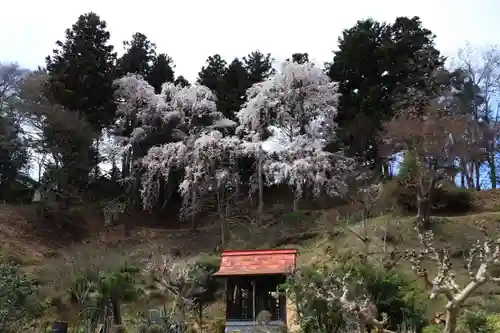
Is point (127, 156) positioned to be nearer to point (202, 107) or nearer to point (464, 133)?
point (202, 107)

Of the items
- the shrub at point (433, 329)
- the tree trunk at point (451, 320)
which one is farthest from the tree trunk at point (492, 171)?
the tree trunk at point (451, 320)

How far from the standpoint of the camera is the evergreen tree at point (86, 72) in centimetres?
2741

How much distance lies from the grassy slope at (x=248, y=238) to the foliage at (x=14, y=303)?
14.2 ft

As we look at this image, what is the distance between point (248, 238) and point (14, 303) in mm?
13731

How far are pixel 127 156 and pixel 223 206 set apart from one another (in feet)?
20.3

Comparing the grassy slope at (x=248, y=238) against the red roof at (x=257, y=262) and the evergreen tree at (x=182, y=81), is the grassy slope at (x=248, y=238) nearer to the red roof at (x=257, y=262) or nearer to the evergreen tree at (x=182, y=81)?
the red roof at (x=257, y=262)

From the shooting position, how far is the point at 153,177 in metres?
26.6

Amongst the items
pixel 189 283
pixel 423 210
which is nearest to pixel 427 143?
pixel 423 210

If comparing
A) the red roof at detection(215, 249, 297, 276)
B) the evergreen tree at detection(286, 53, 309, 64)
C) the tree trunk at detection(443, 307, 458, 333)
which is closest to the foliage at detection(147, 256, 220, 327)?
the red roof at detection(215, 249, 297, 276)

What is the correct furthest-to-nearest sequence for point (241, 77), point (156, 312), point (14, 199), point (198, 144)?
point (241, 77) → point (14, 199) → point (198, 144) → point (156, 312)

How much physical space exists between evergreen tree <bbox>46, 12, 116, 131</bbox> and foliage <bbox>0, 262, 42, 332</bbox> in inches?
624

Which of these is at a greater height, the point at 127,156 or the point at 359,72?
the point at 359,72

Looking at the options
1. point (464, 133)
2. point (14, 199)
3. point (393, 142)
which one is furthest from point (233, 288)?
point (14, 199)

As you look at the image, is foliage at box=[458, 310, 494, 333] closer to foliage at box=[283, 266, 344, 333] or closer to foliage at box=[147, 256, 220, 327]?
foliage at box=[283, 266, 344, 333]
